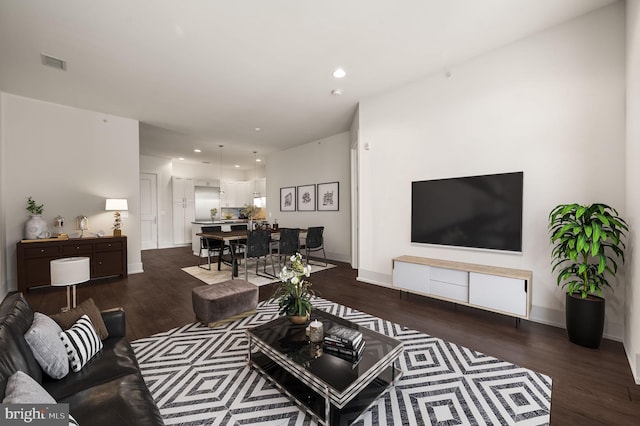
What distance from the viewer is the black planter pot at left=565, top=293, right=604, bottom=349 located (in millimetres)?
2436

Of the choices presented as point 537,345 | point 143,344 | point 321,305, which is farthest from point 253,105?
point 537,345

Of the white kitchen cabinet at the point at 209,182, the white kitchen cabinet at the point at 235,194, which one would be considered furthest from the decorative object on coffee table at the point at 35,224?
the white kitchen cabinet at the point at 235,194

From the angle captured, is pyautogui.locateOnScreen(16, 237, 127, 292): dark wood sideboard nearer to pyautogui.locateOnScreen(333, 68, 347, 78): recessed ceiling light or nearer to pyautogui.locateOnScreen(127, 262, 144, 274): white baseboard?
pyautogui.locateOnScreen(127, 262, 144, 274): white baseboard

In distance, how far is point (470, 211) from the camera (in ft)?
11.5

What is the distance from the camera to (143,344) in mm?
2586

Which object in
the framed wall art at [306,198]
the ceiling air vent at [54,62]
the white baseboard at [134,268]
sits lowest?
the white baseboard at [134,268]

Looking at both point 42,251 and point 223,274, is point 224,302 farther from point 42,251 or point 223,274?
point 42,251

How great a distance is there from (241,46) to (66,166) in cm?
424

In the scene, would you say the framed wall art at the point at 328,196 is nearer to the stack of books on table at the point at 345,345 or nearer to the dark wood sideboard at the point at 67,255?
the dark wood sideboard at the point at 67,255

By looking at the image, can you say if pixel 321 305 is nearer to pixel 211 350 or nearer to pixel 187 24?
pixel 211 350

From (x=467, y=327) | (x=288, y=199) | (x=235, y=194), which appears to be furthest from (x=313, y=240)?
(x=235, y=194)

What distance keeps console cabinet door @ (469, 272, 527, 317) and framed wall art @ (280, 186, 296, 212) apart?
18.0 ft

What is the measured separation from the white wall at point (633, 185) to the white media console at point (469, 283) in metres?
0.72

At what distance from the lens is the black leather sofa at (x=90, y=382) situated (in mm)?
1185
